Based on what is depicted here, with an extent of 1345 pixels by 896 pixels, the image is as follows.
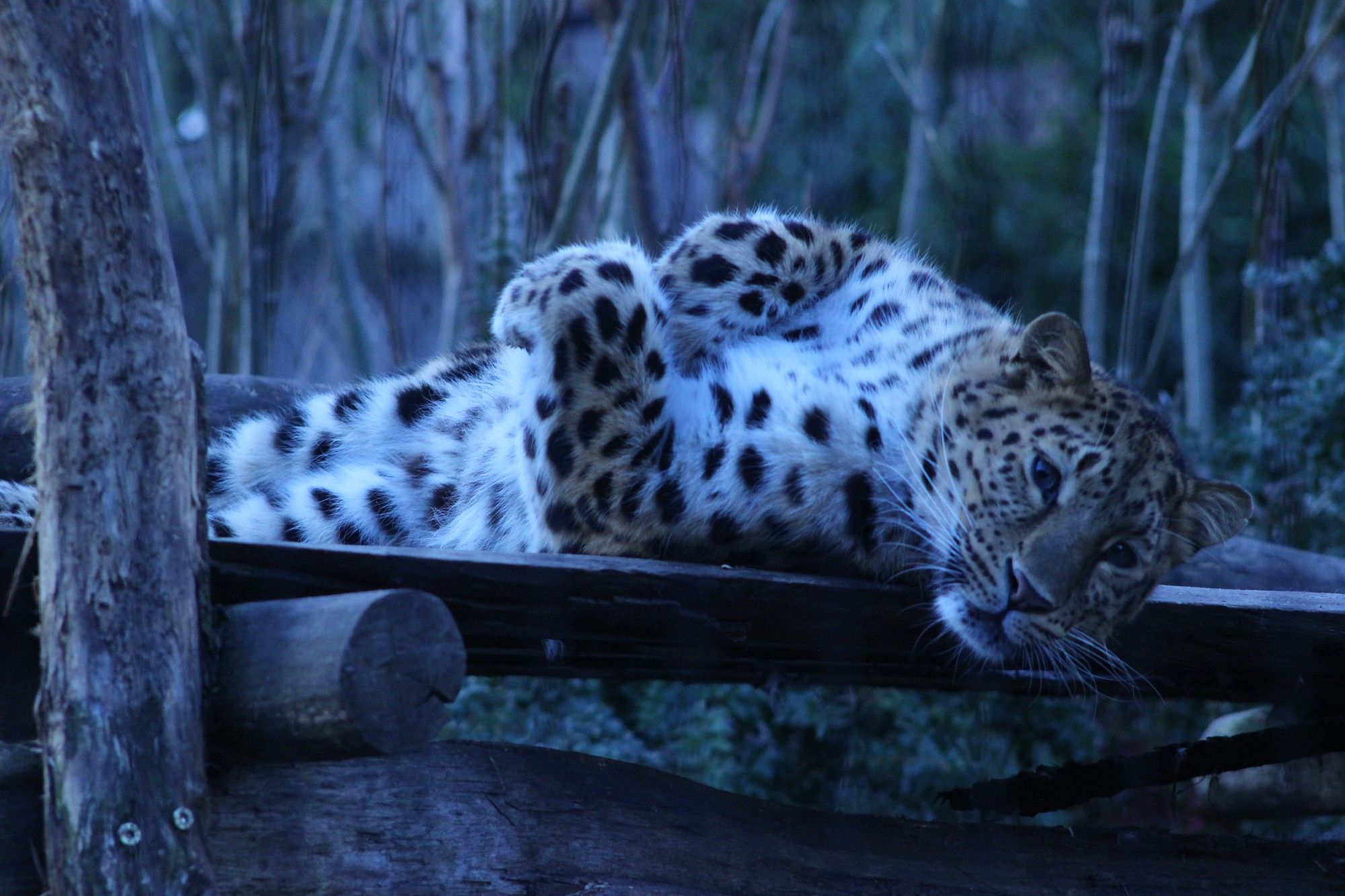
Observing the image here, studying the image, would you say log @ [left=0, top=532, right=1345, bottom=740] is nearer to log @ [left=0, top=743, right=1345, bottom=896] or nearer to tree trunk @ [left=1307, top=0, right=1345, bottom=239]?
log @ [left=0, top=743, right=1345, bottom=896]

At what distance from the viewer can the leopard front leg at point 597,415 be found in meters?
3.16

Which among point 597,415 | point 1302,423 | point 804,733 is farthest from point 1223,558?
point 597,415

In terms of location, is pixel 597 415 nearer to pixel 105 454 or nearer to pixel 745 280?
pixel 745 280

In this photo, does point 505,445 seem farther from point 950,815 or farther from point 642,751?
point 950,815

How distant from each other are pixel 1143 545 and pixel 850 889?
1.04 meters

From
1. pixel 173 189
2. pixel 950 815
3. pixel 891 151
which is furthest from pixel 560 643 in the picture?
pixel 173 189

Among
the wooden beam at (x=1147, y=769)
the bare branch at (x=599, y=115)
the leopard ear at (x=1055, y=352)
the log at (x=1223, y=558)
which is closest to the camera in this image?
the leopard ear at (x=1055, y=352)

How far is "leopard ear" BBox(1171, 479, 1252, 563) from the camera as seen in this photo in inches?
133

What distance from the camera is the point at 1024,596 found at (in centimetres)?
301

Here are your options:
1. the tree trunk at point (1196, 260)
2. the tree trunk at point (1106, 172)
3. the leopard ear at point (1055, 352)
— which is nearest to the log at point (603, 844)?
the leopard ear at point (1055, 352)

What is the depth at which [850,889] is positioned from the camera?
2.96 m

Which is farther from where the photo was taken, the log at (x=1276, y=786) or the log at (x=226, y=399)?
the log at (x=1276, y=786)

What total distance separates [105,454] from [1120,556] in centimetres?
221

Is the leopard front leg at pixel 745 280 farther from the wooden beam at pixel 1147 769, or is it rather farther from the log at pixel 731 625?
the wooden beam at pixel 1147 769
